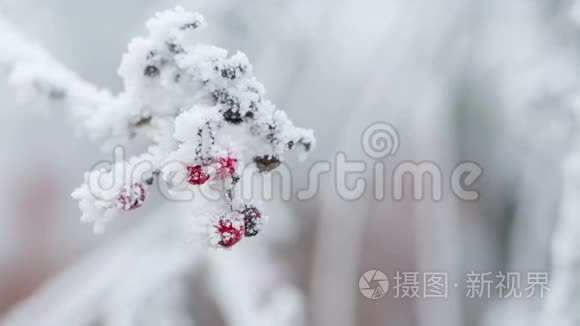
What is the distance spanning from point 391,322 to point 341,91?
0.55m

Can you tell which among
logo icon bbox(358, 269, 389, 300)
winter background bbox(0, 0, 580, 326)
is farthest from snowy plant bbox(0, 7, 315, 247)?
logo icon bbox(358, 269, 389, 300)

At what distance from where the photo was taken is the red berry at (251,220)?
40cm

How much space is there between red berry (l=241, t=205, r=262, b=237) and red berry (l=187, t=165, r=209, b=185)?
4cm

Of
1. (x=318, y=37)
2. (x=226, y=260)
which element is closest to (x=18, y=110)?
(x=226, y=260)

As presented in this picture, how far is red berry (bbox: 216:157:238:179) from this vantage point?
39 cm

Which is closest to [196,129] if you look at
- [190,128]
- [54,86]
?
[190,128]

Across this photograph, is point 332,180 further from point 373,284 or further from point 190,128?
point 190,128

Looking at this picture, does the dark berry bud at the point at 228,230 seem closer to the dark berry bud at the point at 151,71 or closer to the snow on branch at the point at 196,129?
the snow on branch at the point at 196,129

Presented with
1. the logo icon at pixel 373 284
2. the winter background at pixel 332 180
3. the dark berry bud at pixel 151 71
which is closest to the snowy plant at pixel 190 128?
the dark berry bud at pixel 151 71

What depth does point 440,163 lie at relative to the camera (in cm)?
119

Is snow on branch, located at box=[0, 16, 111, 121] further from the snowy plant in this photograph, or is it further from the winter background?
the winter background

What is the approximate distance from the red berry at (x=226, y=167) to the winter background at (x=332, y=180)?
2.26ft

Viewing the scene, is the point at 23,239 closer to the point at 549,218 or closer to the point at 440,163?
the point at 440,163

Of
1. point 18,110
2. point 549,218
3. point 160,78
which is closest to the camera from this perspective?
point 160,78
